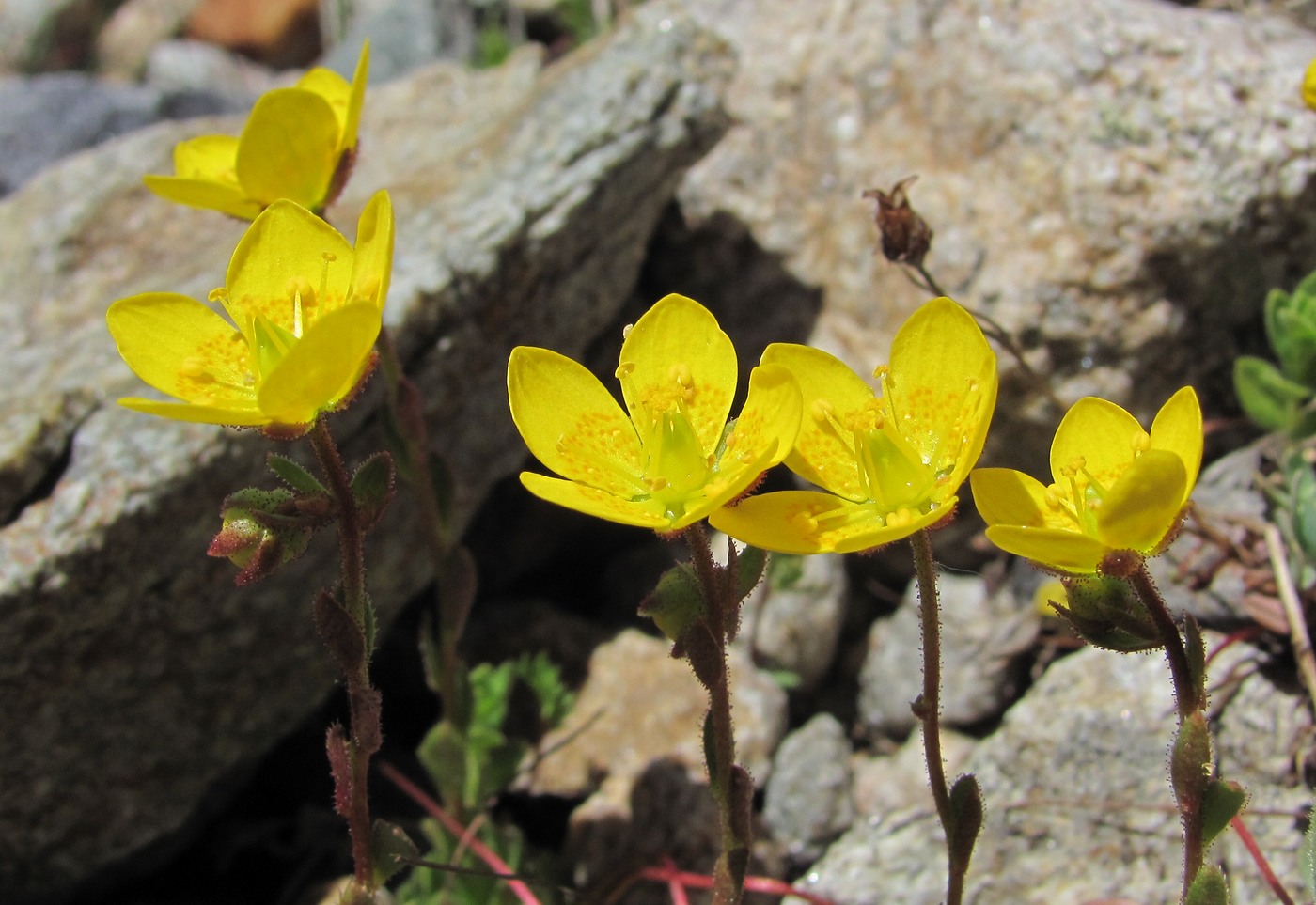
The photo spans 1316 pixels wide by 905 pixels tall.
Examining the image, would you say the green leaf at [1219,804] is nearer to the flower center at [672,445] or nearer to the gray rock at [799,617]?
the flower center at [672,445]

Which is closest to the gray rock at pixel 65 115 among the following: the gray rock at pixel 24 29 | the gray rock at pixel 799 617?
the gray rock at pixel 24 29

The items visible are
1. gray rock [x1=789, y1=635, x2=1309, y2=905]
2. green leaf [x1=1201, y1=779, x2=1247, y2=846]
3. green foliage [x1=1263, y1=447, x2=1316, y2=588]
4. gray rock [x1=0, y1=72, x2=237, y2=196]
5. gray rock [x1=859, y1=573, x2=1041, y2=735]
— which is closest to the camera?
green leaf [x1=1201, y1=779, x2=1247, y2=846]

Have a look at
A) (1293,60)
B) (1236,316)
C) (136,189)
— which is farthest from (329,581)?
(1293,60)

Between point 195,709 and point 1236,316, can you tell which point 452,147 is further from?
point 1236,316

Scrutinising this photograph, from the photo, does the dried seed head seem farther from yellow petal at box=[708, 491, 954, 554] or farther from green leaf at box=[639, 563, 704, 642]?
green leaf at box=[639, 563, 704, 642]

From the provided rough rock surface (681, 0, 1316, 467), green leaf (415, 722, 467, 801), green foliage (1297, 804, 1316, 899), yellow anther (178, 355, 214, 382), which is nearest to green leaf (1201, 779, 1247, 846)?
green foliage (1297, 804, 1316, 899)

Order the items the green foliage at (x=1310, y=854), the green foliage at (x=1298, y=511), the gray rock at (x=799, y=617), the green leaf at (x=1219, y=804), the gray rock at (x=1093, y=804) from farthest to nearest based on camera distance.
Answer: the gray rock at (x=799, y=617)
the green foliage at (x=1298, y=511)
the gray rock at (x=1093, y=804)
the green foliage at (x=1310, y=854)
the green leaf at (x=1219, y=804)
